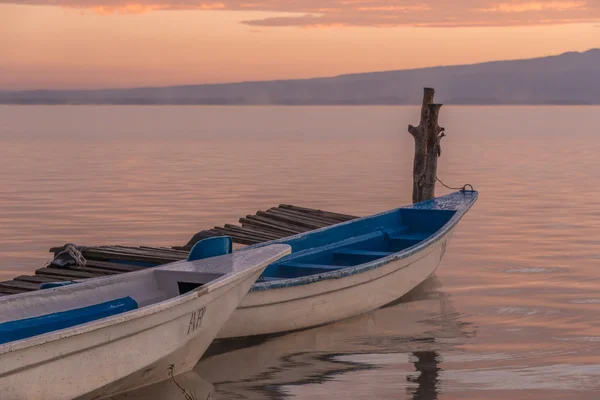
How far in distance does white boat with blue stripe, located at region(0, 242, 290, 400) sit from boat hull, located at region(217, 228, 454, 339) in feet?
1.94

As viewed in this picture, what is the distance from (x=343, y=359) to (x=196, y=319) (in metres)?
2.26

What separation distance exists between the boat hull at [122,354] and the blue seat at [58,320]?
23.6 inches

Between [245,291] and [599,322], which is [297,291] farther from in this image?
[599,322]

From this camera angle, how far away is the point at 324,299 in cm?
1099

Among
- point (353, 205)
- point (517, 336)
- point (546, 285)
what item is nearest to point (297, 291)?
point (517, 336)

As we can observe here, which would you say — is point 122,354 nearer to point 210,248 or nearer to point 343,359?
point 210,248

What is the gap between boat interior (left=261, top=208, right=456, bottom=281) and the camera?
11820 millimetres

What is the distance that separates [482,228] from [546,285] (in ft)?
22.3

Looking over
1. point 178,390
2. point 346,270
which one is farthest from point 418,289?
point 178,390

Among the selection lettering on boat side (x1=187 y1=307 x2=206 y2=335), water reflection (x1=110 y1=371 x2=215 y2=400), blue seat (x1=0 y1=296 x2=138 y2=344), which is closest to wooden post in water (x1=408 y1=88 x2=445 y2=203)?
water reflection (x1=110 y1=371 x2=215 y2=400)

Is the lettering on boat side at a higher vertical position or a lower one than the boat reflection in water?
higher

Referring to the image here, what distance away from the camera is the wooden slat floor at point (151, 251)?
36.2 feet

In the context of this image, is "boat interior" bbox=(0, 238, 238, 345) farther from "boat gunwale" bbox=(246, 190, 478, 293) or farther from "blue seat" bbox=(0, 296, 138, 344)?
"boat gunwale" bbox=(246, 190, 478, 293)

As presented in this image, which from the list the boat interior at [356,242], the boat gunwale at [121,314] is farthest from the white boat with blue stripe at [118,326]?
the boat interior at [356,242]
